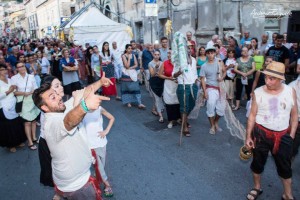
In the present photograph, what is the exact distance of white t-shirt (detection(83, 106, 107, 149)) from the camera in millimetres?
3475

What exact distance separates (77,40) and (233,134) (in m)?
11.2

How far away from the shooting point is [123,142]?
19.3 feet

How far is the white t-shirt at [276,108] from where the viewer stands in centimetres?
324

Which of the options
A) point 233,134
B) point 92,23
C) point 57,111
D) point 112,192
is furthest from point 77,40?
point 57,111

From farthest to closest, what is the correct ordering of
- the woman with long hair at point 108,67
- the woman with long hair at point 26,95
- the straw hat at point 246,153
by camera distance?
1. the woman with long hair at point 108,67
2. the woman with long hair at point 26,95
3. the straw hat at point 246,153

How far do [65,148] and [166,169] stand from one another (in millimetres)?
2522

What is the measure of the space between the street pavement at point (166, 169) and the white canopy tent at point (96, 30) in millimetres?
9654

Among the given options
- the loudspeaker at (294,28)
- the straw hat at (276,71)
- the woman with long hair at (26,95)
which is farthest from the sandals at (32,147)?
the loudspeaker at (294,28)

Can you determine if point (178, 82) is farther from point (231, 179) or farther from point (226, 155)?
point (231, 179)

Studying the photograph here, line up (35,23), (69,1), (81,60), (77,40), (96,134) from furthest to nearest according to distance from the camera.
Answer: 1. (35,23)
2. (69,1)
3. (77,40)
4. (81,60)
5. (96,134)

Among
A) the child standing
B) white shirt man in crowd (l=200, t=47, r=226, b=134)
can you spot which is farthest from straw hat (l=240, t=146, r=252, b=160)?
white shirt man in crowd (l=200, t=47, r=226, b=134)

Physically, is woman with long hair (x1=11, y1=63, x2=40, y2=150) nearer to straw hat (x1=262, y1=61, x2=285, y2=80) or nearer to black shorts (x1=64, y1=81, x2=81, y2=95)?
black shorts (x1=64, y1=81, x2=81, y2=95)

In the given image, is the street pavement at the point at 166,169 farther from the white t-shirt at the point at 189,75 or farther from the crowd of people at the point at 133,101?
the white t-shirt at the point at 189,75

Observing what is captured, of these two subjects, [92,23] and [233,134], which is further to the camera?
[92,23]
